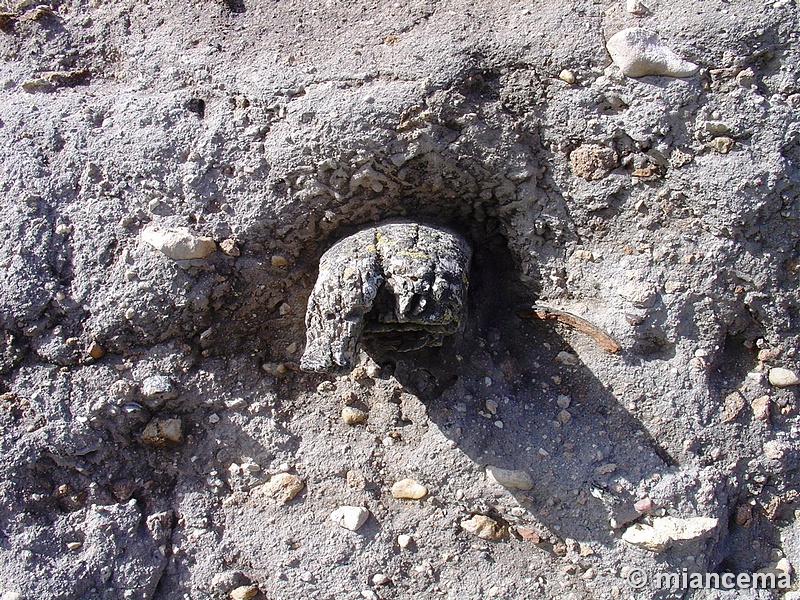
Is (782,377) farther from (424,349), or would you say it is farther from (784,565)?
(424,349)

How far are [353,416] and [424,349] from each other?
0.25 m

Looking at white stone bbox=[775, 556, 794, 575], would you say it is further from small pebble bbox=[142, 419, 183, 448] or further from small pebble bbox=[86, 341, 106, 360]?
small pebble bbox=[86, 341, 106, 360]

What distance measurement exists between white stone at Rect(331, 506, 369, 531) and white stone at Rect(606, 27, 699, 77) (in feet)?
3.90

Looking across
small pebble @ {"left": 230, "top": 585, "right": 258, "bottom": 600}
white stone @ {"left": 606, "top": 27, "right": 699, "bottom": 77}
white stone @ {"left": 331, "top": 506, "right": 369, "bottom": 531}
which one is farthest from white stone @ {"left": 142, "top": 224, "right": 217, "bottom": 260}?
white stone @ {"left": 606, "top": 27, "right": 699, "bottom": 77}

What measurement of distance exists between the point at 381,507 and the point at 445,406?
291 mm

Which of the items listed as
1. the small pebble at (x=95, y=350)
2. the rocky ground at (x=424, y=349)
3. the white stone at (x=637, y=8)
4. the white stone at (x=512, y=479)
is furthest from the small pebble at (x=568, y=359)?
the small pebble at (x=95, y=350)

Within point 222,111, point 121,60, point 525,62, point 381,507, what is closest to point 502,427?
point 381,507

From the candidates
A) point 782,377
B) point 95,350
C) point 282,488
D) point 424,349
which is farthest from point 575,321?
point 95,350

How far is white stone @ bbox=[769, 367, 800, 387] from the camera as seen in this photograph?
1517 mm

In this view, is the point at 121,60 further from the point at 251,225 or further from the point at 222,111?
the point at 251,225

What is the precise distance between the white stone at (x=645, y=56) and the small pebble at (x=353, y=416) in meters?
1.02

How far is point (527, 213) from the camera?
159 centimetres

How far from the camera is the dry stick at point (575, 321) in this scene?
156 centimetres

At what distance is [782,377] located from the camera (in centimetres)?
152
